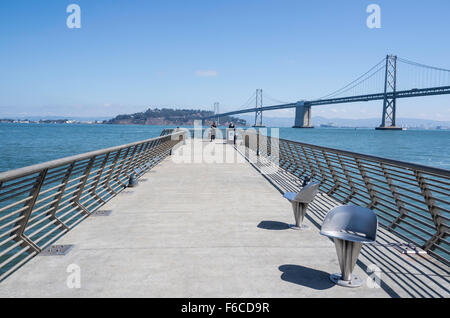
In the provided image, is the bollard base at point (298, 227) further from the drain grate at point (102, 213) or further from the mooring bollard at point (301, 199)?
the drain grate at point (102, 213)

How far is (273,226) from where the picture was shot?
A: 5.91 m

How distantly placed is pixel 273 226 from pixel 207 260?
6.13ft

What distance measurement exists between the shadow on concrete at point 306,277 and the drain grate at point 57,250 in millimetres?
2692

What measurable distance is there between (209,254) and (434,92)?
8427 cm

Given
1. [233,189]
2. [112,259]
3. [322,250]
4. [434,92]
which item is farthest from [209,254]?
[434,92]

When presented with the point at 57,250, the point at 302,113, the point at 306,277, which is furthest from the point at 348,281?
the point at 302,113

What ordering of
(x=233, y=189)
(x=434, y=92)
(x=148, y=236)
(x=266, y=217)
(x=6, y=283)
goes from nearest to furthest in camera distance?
1. (x=6, y=283)
2. (x=148, y=236)
3. (x=266, y=217)
4. (x=233, y=189)
5. (x=434, y=92)

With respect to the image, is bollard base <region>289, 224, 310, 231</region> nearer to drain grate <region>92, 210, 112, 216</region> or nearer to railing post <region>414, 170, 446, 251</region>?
railing post <region>414, 170, 446, 251</region>

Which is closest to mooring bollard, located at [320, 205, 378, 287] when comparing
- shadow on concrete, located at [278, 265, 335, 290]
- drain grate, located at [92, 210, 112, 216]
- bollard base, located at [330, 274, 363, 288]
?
bollard base, located at [330, 274, 363, 288]

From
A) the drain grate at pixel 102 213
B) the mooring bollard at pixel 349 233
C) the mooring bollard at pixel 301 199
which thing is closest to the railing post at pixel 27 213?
the drain grate at pixel 102 213

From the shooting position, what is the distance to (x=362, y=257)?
178 inches

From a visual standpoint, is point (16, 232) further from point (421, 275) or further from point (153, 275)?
point (421, 275)

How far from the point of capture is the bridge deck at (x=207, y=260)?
356 centimetres

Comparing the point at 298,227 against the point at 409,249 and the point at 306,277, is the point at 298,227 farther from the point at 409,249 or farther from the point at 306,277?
the point at 306,277
